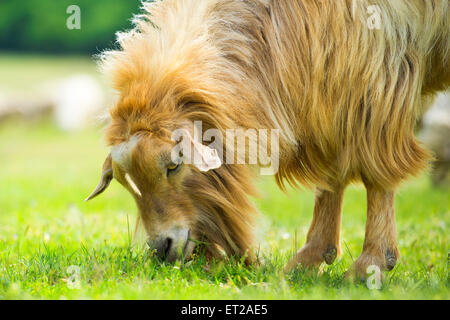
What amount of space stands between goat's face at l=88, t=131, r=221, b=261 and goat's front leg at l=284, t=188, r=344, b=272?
3.39 ft

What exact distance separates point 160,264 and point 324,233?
1394 mm

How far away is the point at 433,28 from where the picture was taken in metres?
4.14

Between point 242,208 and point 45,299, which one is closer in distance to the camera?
point 45,299

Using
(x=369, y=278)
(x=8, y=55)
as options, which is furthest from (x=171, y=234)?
(x=8, y=55)

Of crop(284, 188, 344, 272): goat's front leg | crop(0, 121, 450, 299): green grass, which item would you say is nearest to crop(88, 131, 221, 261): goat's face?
crop(0, 121, 450, 299): green grass

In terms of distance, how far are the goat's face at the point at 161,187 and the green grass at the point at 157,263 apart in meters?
0.16

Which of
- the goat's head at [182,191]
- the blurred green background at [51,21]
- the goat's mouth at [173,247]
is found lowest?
the goat's mouth at [173,247]

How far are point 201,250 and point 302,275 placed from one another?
71cm

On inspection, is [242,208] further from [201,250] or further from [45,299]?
[45,299]

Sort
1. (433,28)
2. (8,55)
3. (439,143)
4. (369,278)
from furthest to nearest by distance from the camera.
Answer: (8,55)
(439,143)
(433,28)
(369,278)

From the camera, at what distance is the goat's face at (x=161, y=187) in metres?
3.88

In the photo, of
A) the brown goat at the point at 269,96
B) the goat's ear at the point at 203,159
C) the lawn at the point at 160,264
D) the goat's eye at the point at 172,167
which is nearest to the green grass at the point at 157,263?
the lawn at the point at 160,264

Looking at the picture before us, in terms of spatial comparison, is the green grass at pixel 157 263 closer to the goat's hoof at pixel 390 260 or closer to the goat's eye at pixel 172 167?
the goat's hoof at pixel 390 260
